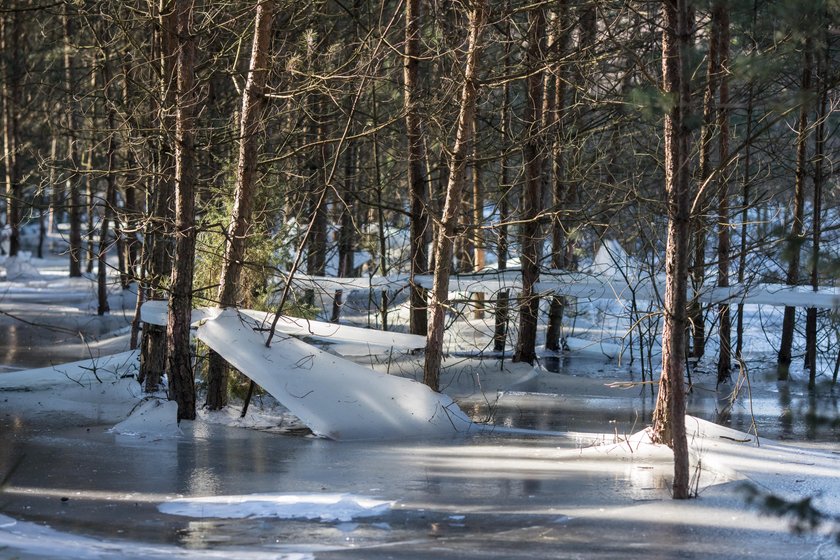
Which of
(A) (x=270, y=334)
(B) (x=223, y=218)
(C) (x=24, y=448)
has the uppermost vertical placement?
(B) (x=223, y=218)

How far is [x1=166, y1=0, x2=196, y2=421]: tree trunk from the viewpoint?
9.51 metres

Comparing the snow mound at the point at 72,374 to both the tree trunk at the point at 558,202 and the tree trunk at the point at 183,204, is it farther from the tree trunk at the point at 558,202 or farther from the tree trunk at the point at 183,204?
the tree trunk at the point at 558,202

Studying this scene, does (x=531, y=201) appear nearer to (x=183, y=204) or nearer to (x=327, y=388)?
(x=327, y=388)

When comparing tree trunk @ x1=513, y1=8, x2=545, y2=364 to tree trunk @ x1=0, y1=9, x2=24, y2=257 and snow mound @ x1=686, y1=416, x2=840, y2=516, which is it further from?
tree trunk @ x1=0, y1=9, x2=24, y2=257

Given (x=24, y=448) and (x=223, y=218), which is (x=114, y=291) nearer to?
(x=223, y=218)

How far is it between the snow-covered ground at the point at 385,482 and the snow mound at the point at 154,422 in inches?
0.8

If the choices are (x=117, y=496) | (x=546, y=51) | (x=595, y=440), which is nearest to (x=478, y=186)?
(x=546, y=51)

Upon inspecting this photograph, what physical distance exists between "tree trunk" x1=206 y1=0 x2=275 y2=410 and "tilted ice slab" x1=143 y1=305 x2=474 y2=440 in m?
0.39

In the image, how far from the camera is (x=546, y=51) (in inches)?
473

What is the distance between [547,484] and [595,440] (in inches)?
83.7

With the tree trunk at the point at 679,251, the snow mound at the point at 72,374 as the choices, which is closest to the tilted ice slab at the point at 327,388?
the snow mound at the point at 72,374

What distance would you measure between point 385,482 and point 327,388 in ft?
7.69

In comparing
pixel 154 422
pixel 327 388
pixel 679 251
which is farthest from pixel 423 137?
pixel 679 251

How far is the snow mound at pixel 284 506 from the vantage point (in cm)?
652
